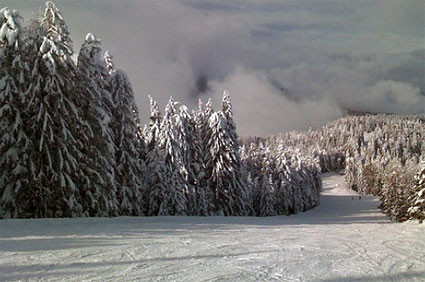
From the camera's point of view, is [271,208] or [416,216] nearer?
[416,216]

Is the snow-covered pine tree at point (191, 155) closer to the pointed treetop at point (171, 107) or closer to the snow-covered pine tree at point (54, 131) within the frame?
the pointed treetop at point (171, 107)

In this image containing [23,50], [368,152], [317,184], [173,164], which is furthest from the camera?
[368,152]

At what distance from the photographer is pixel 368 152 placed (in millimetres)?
188250

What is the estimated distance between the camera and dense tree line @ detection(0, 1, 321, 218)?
1733 centimetres

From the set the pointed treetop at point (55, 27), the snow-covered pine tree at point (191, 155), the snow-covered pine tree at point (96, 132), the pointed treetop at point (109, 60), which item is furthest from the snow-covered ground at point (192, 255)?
the snow-covered pine tree at point (191, 155)

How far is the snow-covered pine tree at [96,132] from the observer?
1962cm

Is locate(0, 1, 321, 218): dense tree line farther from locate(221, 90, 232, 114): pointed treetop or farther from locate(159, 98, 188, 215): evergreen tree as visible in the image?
locate(221, 90, 232, 114): pointed treetop

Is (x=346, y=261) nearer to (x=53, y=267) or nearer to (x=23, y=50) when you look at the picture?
(x=53, y=267)

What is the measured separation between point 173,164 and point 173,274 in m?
22.0

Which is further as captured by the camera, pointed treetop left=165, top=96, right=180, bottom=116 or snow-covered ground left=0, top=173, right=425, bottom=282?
pointed treetop left=165, top=96, right=180, bottom=116

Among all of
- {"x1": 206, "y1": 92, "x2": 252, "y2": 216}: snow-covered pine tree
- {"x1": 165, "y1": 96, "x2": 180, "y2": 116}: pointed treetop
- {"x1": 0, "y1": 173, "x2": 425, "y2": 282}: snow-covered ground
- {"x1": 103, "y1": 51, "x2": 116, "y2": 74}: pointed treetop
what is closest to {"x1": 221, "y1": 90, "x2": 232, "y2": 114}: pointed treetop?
{"x1": 206, "y1": 92, "x2": 252, "y2": 216}: snow-covered pine tree

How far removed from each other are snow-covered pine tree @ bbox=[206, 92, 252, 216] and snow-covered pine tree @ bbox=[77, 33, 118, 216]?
13.4m

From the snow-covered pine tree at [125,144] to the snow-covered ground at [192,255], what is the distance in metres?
11.0

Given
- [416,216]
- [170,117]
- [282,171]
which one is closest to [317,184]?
[282,171]
